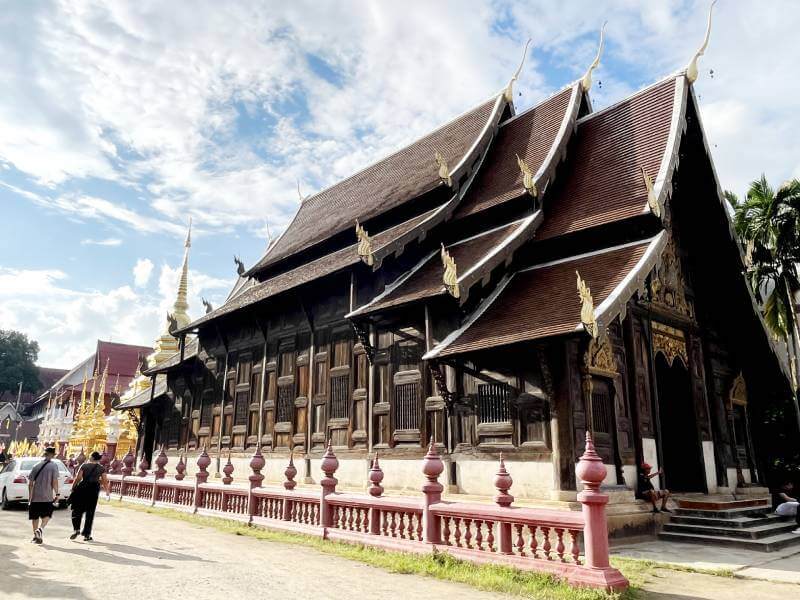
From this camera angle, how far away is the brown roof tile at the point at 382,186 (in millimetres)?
14344

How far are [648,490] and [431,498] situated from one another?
3.95 metres

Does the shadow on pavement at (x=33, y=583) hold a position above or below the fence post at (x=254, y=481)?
below

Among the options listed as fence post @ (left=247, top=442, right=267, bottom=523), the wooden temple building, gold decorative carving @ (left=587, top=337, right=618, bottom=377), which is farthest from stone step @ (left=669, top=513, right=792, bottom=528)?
fence post @ (left=247, top=442, right=267, bottom=523)

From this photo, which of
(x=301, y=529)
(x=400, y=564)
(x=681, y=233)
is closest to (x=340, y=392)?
(x=301, y=529)

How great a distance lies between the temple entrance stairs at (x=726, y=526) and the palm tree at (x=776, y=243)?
1246 centimetres

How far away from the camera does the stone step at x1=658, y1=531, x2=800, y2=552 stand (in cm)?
846

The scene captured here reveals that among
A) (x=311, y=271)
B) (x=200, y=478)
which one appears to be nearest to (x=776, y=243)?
(x=311, y=271)

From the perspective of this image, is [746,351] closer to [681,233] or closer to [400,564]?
[681,233]

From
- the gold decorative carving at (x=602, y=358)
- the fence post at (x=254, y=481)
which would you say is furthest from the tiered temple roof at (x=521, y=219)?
the fence post at (x=254, y=481)

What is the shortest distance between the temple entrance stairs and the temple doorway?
1.17 meters

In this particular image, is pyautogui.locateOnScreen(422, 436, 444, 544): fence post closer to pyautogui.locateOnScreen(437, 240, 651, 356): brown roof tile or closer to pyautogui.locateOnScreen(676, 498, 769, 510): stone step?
pyautogui.locateOnScreen(437, 240, 651, 356): brown roof tile

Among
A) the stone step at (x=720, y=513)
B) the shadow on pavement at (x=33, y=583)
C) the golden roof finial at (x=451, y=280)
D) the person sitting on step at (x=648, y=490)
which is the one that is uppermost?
the golden roof finial at (x=451, y=280)

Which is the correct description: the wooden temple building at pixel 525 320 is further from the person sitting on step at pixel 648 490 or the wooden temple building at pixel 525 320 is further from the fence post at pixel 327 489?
the fence post at pixel 327 489

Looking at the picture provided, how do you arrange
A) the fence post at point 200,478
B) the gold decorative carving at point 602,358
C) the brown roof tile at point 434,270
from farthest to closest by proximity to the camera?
the fence post at point 200,478
the brown roof tile at point 434,270
the gold decorative carving at point 602,358
